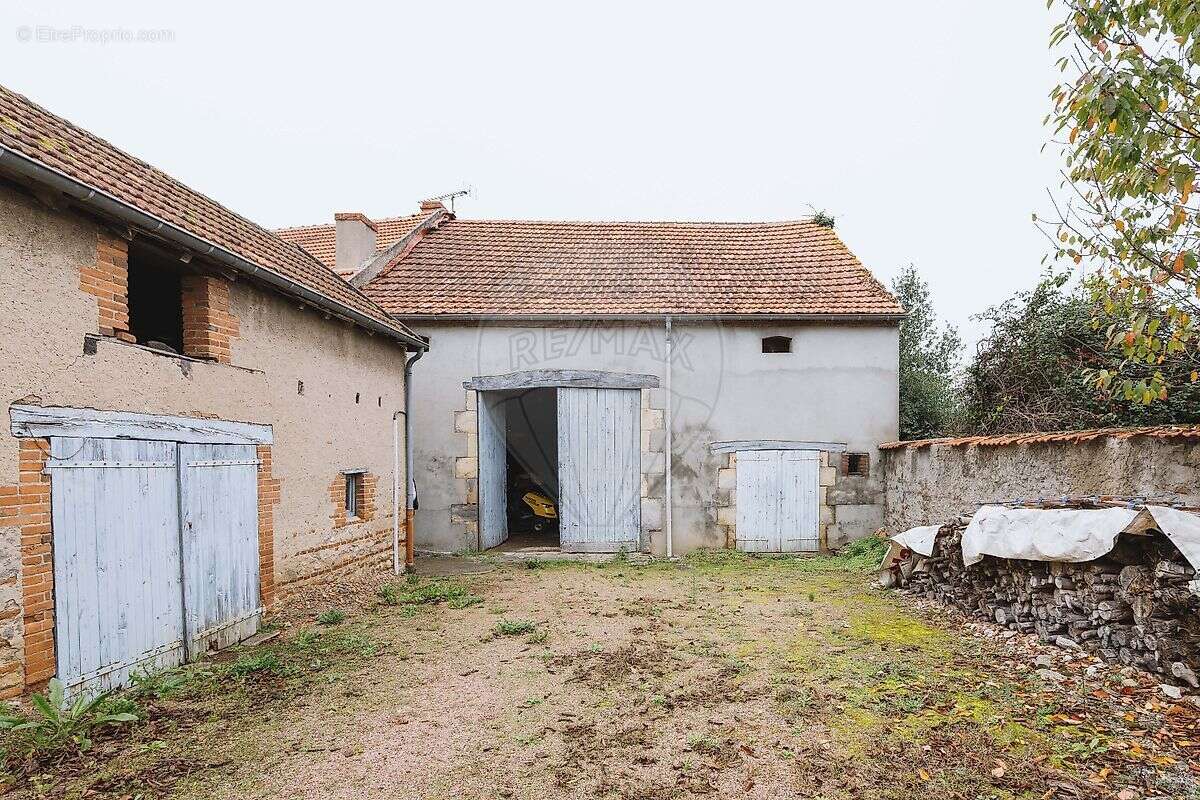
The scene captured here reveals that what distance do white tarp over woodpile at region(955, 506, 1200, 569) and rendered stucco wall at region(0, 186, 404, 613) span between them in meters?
6.26

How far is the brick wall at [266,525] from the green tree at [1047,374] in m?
8.94

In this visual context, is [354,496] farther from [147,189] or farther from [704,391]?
[704,391]

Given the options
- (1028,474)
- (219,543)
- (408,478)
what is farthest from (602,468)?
(219,543)

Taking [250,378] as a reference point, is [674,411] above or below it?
below

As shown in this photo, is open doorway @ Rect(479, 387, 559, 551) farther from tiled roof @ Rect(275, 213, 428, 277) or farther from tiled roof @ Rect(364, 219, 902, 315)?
tiled roof @ Rect(275, 213, 428, 277)

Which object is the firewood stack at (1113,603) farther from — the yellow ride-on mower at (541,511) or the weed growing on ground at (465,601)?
the yellow ride-on mower at (541,511)

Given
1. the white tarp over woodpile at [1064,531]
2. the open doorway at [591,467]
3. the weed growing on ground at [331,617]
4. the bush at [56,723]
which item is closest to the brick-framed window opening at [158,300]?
the bush at [56,723]

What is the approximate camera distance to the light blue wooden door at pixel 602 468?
1062 cm

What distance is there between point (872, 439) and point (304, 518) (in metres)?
8.16

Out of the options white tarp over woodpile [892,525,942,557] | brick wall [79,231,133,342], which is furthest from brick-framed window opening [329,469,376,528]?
white tarp over woodpile [892,525,942,557]

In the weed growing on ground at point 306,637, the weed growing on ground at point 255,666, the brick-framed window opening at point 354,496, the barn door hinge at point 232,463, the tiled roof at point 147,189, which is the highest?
the tiled roof at point 147,189

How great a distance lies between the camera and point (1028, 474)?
7.00 metres

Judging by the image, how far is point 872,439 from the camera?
10539 millimetres

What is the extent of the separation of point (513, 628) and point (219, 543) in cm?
260
